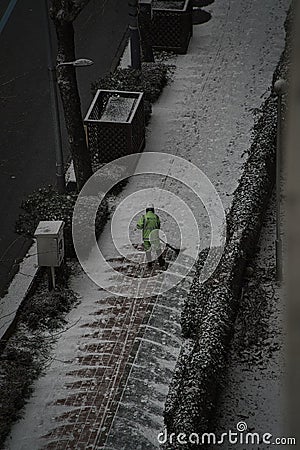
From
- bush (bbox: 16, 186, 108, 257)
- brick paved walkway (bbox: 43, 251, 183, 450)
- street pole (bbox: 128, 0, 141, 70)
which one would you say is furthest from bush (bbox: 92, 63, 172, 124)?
brick paved walkway (bbox: 43, 251, 183, 450)

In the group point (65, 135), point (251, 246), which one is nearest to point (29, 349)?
point (251, 246)

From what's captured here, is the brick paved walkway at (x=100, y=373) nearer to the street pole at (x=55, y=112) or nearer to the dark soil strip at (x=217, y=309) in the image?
the dark soil strip at (x=217, y=309)

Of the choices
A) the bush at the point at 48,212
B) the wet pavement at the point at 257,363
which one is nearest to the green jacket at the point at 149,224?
the bush at the point at 48,212

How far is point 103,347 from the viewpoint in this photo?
11.6m

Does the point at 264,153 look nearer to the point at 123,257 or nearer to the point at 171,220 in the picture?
the point at 171,220

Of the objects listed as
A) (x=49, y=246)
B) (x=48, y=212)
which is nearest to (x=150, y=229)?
Result: (x=49, y=246)

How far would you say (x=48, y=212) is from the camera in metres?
13.5

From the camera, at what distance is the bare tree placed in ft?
41.0

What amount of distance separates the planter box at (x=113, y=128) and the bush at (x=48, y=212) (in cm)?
206

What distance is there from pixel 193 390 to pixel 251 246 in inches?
168

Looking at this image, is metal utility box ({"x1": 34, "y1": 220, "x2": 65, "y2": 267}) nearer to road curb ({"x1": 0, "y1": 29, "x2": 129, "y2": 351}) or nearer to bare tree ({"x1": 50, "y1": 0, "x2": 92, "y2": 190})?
road curb ({"x1": 0, "y1": 29, "x2": 129, "y2": 351})

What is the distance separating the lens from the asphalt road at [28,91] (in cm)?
1523

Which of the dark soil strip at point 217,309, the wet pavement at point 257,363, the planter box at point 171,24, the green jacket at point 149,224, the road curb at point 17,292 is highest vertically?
the planter box at point 171,24

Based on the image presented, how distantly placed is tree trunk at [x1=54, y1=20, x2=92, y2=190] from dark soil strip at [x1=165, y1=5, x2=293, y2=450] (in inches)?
109
